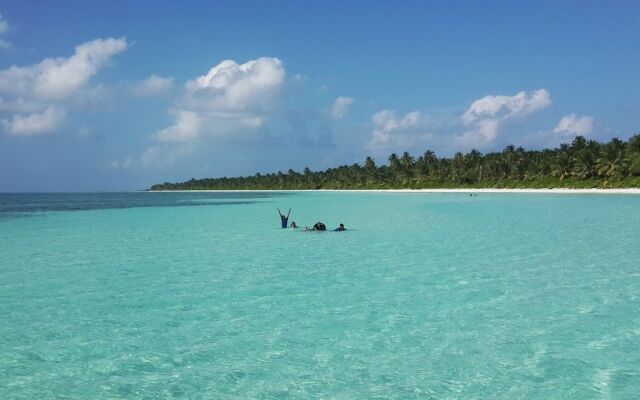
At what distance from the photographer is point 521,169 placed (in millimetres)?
129750

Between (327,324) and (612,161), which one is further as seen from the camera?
(612,161)

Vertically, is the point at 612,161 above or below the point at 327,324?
above

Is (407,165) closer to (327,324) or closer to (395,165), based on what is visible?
(395,165)

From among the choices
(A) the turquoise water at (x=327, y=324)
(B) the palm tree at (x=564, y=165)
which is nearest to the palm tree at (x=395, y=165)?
(B) the palm tree at (x=564, y=165)

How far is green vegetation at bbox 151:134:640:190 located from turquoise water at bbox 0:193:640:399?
82485mm

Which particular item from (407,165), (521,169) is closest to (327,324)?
(521,169)

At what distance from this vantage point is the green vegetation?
9850cm

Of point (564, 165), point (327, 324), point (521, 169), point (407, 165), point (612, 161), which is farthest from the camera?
point (407, 165)

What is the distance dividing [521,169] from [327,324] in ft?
420

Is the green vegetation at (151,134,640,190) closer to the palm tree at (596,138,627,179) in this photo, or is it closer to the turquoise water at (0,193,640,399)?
the palm tree at (596,138,627,179)

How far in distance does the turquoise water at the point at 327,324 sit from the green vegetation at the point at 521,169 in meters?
82.5

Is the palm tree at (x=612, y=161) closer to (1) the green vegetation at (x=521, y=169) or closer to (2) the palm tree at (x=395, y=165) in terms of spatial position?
(1) the green vegetation at (x=521, y=169)

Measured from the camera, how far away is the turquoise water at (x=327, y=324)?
9219mm

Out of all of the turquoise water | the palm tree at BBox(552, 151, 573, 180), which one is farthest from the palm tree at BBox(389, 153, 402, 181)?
the turquoise water
